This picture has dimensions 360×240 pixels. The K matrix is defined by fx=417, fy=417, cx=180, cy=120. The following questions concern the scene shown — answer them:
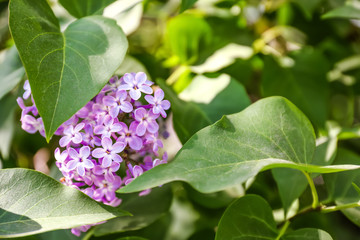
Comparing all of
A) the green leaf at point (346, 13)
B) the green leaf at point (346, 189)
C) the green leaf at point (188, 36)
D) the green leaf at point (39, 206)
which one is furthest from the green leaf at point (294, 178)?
the green leaf at point (188, 36)

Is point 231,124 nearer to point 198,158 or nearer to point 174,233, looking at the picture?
point 198,158

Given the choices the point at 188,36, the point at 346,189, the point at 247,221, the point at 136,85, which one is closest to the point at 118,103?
the point at 136,85

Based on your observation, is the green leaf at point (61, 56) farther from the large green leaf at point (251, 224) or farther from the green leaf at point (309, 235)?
the green leaf at point (309, 235)

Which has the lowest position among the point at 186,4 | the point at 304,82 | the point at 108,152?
the point at 304,82

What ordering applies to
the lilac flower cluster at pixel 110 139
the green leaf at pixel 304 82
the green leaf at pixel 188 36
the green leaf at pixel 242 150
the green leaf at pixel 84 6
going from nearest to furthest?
the green leaf at pixel 242 150 < the lilac flower cluster at pixel 110 139 < the green leaf at pixel 84 6 < the green leaf at pixel 304 82 < the green leaf at pixel 188 36

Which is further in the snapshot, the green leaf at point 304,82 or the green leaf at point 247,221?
the green leaf at point 304,82

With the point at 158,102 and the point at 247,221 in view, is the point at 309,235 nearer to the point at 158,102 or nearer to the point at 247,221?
the point at 247,221
